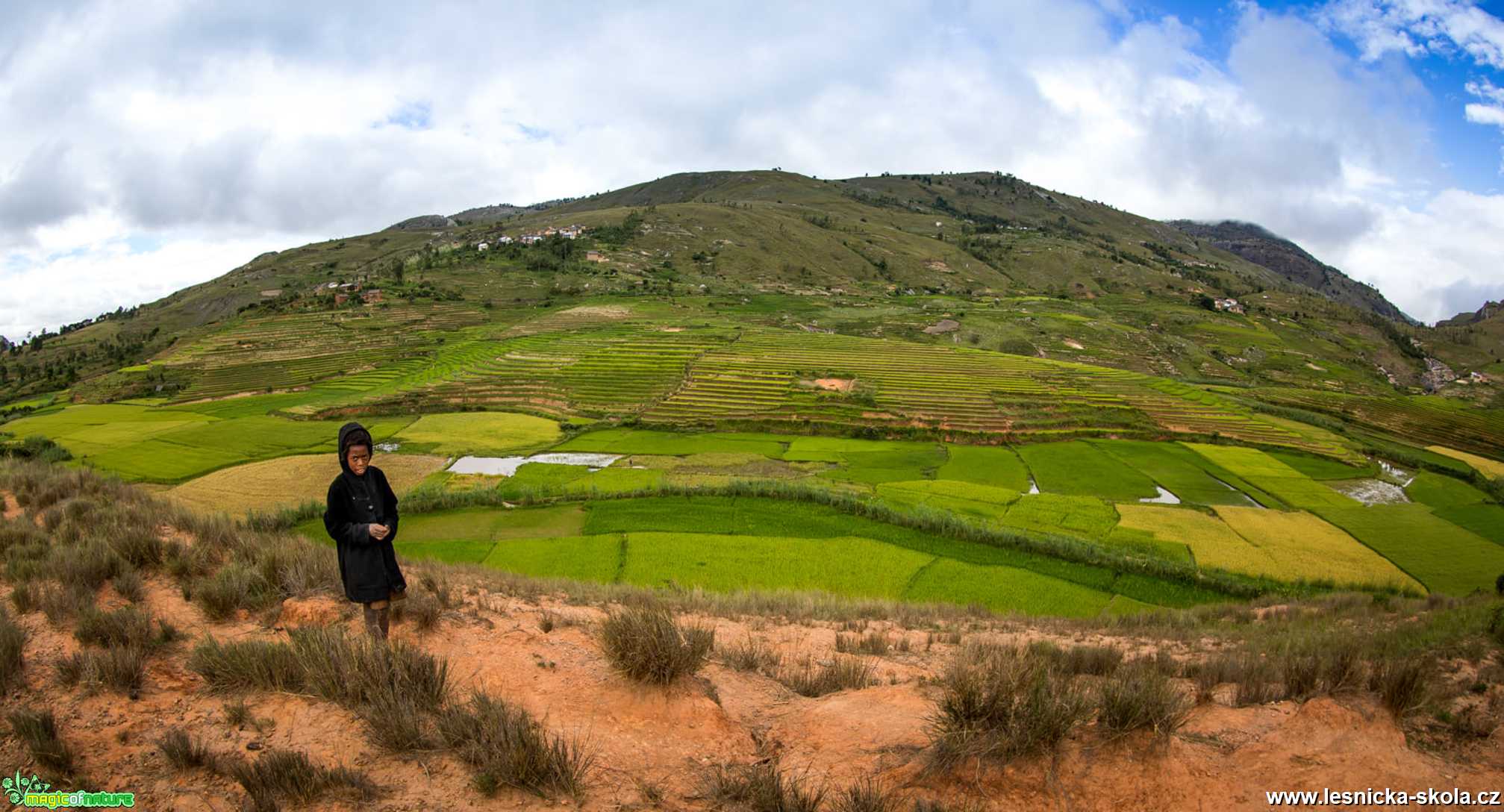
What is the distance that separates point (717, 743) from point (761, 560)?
46.5 ft

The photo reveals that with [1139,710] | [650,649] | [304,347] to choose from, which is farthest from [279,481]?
[304,347]

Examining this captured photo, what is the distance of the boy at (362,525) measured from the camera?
6.06 m

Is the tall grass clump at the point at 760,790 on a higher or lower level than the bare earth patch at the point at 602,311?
lower

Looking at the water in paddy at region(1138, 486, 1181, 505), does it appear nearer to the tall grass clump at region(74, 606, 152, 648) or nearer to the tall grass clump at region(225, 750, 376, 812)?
the tall grass clump at region(225, 750, 376, 812)

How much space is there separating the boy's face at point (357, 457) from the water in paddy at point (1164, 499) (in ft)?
96.0

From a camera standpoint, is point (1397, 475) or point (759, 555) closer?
point (759, 555)

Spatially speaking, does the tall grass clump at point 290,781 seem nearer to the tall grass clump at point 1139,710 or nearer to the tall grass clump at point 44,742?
the tall grass clump at point 44,742

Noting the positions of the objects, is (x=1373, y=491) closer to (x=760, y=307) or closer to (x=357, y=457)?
(x=357, y=457)

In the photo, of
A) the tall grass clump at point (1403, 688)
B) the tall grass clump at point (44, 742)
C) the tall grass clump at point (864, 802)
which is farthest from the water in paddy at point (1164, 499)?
the tall grass clump at point (44, 742)

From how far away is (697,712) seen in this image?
17.9ft

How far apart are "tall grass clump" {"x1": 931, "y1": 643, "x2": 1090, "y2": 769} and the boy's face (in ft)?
19.0

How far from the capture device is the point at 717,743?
5.16 metres

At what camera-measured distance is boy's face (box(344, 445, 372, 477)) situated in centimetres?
603

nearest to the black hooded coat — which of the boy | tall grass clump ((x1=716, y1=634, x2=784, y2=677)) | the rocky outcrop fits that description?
the boy
